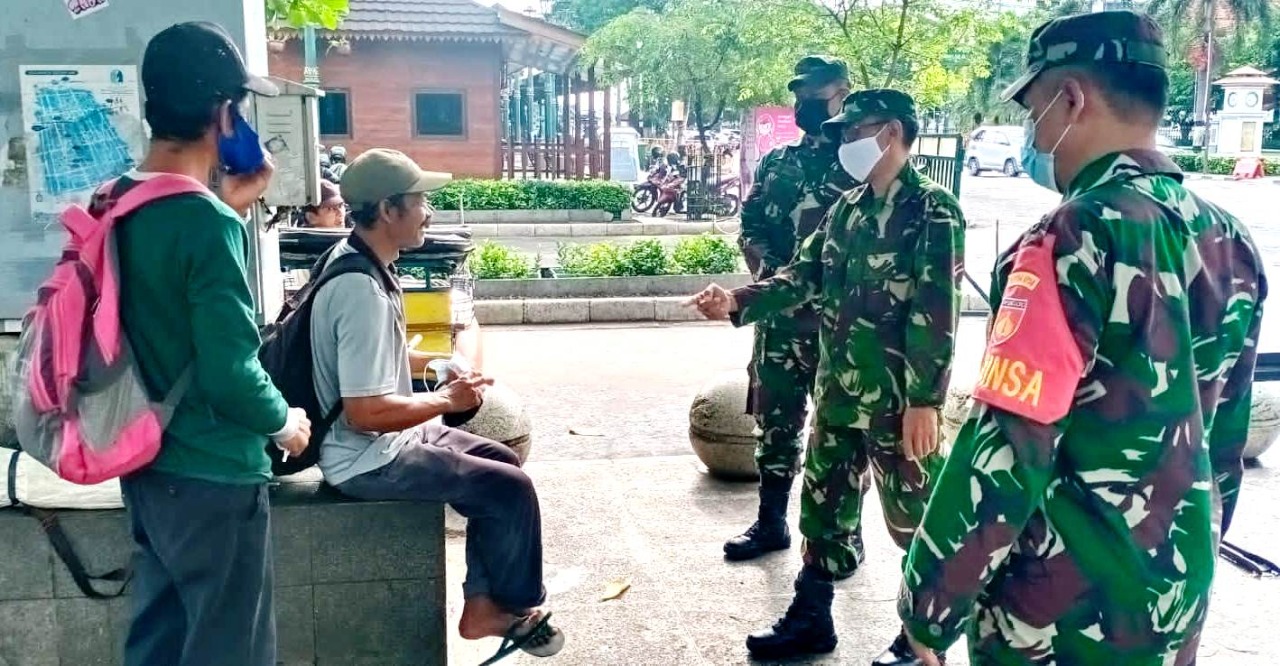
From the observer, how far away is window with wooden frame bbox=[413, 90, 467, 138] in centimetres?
1922

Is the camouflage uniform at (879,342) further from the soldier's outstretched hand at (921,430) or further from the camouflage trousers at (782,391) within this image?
the camouflage trousers at (782,391)

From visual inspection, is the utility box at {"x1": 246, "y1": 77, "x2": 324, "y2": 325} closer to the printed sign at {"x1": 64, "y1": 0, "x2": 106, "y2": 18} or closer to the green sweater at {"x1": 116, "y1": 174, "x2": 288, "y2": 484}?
the printed sign at {"x1": 64, "y1": 0, "x2": 106, "y2": 18}

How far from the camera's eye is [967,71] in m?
12.8

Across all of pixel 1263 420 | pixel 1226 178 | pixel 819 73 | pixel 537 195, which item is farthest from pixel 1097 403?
pixel 1226 178

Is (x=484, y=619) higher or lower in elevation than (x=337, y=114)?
lower

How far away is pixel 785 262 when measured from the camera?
4.88m

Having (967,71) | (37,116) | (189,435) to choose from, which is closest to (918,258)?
(189,435)

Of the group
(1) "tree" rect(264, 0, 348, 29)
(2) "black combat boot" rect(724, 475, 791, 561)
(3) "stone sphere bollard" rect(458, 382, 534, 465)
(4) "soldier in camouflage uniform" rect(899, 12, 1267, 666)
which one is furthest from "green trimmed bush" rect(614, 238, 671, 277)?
(4) "soldier in camouflage uniform" rect(899, 12, 1267, 666)

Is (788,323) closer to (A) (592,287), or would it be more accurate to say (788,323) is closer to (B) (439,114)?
(A) (592,287)

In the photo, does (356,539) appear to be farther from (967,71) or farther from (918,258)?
(967,71)

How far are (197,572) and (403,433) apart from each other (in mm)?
904

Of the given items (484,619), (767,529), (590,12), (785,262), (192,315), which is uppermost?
(590,12)

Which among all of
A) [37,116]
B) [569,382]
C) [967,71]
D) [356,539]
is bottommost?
[569,382]

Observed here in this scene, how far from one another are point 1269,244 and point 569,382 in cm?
1338
